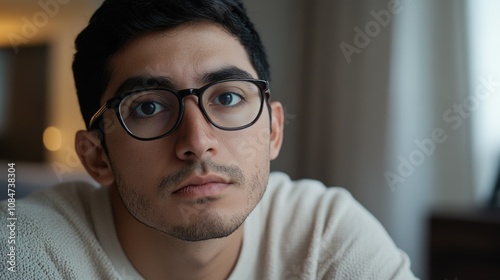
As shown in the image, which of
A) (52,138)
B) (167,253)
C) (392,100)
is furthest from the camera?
(52,138)

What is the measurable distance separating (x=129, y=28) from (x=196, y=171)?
31cm

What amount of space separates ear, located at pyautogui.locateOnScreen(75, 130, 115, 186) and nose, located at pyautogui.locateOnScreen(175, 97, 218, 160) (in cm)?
24

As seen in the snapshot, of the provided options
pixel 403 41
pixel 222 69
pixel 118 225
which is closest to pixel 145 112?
pixel 222 69

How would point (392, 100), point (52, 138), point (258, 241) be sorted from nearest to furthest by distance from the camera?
1. point (258, 241)
2. point (392, 100)
3. point (52, 138)

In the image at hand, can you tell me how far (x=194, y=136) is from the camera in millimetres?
809

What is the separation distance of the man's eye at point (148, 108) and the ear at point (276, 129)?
0.29m

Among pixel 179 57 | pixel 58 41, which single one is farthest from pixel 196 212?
pixel 58 41

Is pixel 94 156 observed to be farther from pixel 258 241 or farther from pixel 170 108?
pixel 258 241

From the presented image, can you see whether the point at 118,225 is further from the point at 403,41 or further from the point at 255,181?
the point at 403,41

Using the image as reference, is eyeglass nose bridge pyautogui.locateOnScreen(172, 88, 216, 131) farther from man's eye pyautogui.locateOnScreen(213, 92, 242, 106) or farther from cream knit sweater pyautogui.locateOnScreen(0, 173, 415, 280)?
cream knit sweater pyautogui.locateOnScreen(0, 173, 415, 280)

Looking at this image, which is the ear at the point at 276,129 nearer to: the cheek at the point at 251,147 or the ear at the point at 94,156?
the cheek at the point at 251,147

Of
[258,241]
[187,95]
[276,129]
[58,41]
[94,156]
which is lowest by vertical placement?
[58,41]

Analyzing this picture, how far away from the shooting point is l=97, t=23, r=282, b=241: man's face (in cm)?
83

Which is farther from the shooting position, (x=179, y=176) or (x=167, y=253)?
(x=167, y=253)
